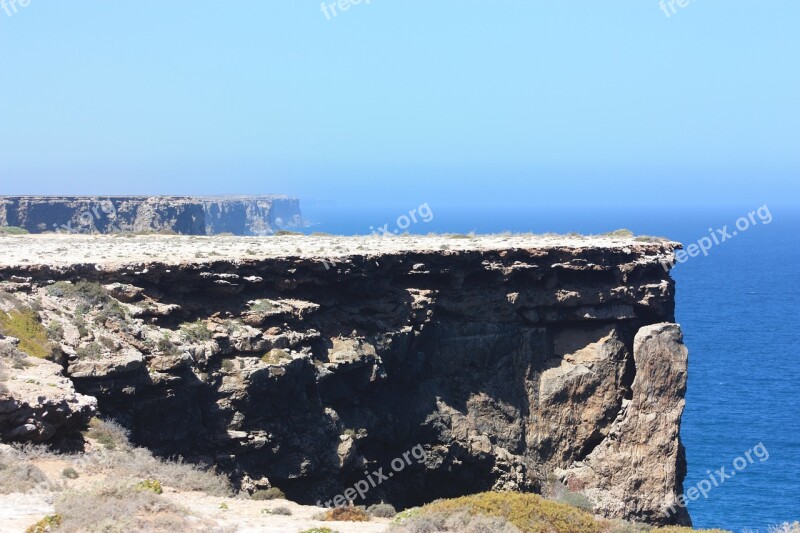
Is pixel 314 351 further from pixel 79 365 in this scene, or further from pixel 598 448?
pixel 598 448

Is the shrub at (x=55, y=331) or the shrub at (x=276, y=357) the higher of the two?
the shrub at (x=55, y=331)

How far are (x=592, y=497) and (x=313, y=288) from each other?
13925 millimetres

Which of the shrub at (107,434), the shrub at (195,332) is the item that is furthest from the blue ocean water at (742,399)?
the shrub at (107,434)

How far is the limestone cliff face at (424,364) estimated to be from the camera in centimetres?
2725

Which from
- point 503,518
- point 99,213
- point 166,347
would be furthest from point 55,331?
point 99,213

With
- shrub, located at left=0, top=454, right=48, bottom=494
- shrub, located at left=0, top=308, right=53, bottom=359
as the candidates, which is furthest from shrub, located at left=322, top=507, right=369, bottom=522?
shrub, located at left=0, top=308, right=53, bottom=359

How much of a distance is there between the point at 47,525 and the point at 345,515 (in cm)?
583

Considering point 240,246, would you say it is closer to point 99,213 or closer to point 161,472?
point 161,472

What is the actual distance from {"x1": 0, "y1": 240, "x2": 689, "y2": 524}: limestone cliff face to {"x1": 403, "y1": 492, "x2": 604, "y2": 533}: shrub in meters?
10.5
